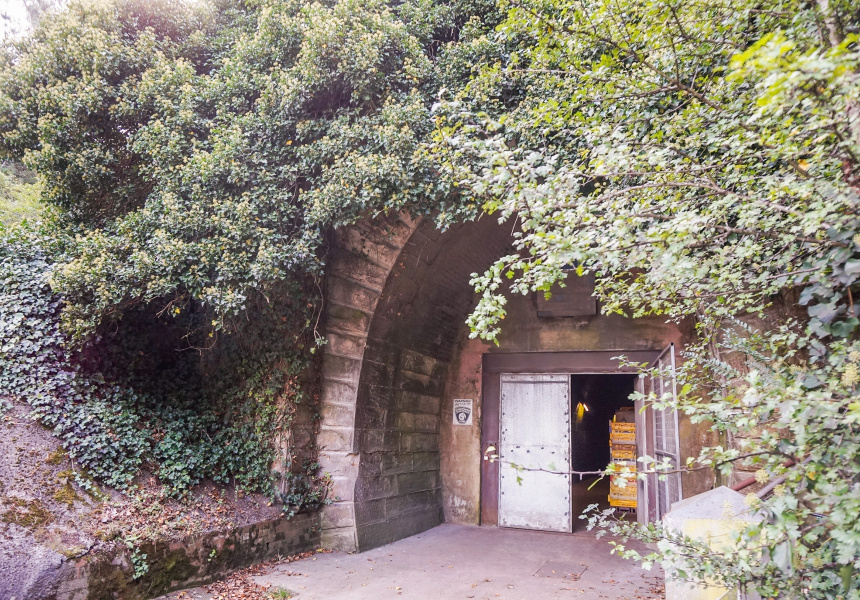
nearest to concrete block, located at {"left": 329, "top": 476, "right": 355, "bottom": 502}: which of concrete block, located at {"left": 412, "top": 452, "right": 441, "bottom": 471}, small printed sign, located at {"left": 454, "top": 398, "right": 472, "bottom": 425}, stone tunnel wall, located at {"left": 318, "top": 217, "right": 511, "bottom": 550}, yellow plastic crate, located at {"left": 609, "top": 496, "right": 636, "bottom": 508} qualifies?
stone tunnel wall, located at {"left": 318, "top": 217, "right": 511, "bottom": 550}

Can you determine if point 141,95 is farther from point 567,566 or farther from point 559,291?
point 567,566

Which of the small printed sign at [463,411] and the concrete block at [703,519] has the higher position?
the small printed sign at [463,411]

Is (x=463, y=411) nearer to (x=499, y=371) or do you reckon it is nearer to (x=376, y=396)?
(x=499, y=371)

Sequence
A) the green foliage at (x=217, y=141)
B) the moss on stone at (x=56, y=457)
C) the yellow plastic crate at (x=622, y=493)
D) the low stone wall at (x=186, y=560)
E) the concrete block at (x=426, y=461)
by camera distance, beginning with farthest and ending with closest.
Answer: the yellow plastic crate at (x=622, y=493)
the concrete block at (x=426, y=461)
the green foliage at (x=217, y=141)
the moss on stone at (x=56, y=457)
the low stone wall at (x=186, y=560)

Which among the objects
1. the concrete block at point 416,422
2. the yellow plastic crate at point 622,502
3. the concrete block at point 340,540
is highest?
the concrete block at point 416,422

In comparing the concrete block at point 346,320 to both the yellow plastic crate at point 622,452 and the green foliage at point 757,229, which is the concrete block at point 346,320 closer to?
the green foliage at point 757,229

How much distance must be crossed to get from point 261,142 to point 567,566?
215 inches

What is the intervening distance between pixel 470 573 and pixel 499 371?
3.10 meters

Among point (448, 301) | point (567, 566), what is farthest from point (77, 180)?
point (567, 566)

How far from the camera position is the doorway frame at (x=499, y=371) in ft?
23.9

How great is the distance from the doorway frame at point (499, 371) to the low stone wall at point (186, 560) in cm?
268

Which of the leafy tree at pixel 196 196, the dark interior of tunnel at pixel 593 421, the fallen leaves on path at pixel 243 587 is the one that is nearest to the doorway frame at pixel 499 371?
the leafy tree at pixel 196 196

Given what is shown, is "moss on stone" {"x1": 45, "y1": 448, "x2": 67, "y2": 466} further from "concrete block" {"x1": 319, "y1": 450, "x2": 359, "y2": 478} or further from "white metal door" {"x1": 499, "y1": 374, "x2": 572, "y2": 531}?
"white metal door" {"x1": 499, "y1": 374, "x2": 572, "y2": 531}

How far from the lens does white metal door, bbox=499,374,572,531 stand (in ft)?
24.0
